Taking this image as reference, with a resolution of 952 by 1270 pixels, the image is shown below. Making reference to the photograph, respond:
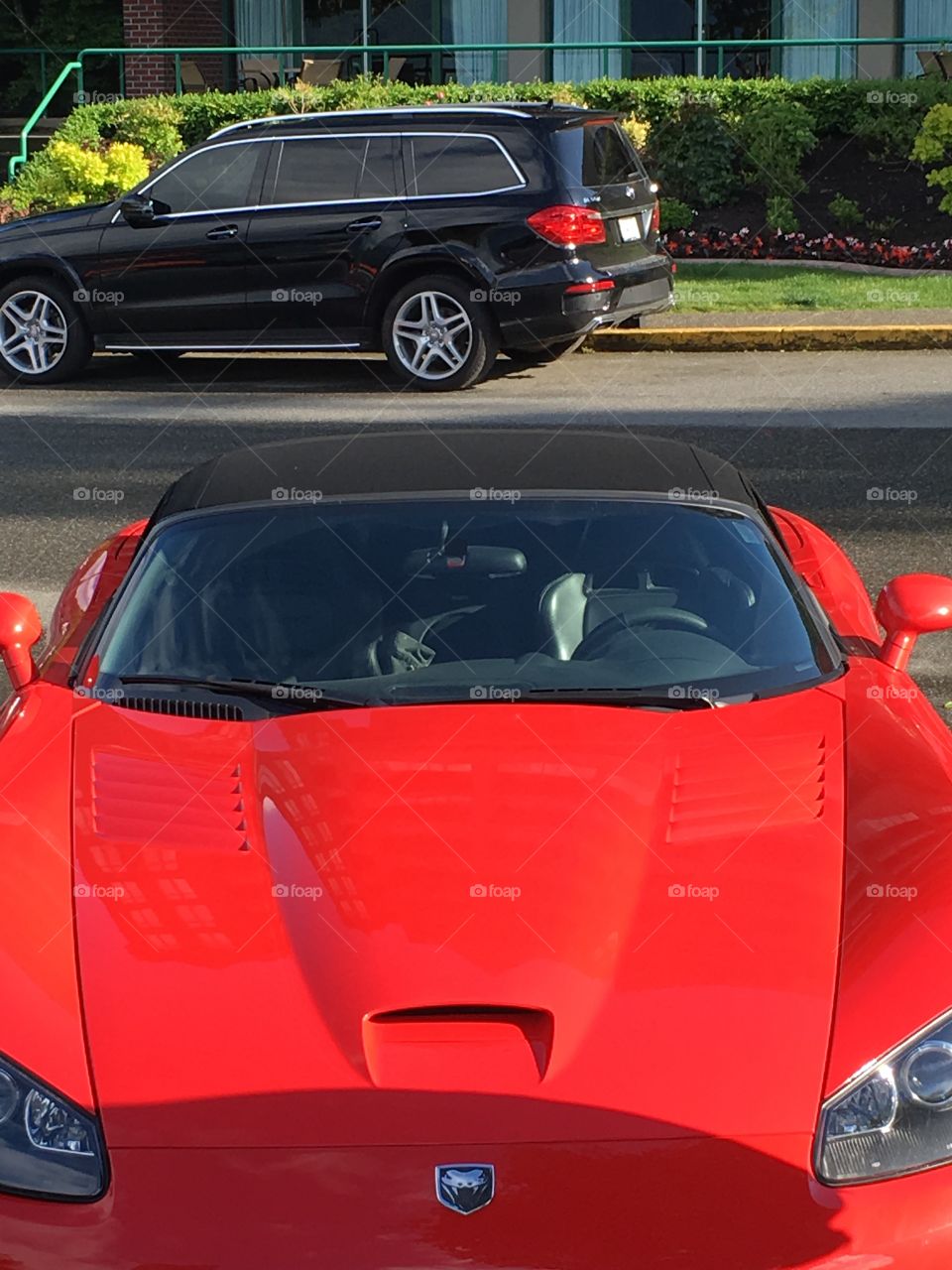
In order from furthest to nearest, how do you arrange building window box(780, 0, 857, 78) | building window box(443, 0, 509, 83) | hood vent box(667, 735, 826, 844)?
building window box(443, 0, 509, 83) → building window box(780, 0, 857, 78) → hood vent box(667, 735, 826, 844)

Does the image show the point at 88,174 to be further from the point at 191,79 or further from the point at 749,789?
the point at 749,789

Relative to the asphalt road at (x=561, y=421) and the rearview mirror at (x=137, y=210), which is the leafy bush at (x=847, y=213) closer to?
the asphalt road at (x=561, y=421)

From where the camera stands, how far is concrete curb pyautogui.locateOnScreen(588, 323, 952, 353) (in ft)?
50.6

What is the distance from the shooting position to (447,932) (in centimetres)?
310

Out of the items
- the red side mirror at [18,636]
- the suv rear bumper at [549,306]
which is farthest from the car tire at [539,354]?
the red side mirror at [18,636]

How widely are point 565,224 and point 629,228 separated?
0.77 meters

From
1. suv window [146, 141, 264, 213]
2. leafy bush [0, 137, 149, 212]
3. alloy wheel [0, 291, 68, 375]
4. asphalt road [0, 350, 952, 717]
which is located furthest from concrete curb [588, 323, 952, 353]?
leafy bush [0, 137, 149, 212]

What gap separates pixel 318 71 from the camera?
24.7 metres

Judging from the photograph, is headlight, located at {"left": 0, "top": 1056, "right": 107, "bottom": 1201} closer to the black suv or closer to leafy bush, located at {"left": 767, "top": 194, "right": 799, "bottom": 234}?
the black suv

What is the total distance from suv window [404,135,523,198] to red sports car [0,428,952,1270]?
9.85m

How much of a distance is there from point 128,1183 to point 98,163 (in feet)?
A: 59.5

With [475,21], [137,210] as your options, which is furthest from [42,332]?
[475,21]

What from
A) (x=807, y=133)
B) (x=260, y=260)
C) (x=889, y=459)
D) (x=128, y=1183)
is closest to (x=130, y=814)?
(x=128, y=1183)

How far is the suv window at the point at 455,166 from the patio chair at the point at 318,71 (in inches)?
422
